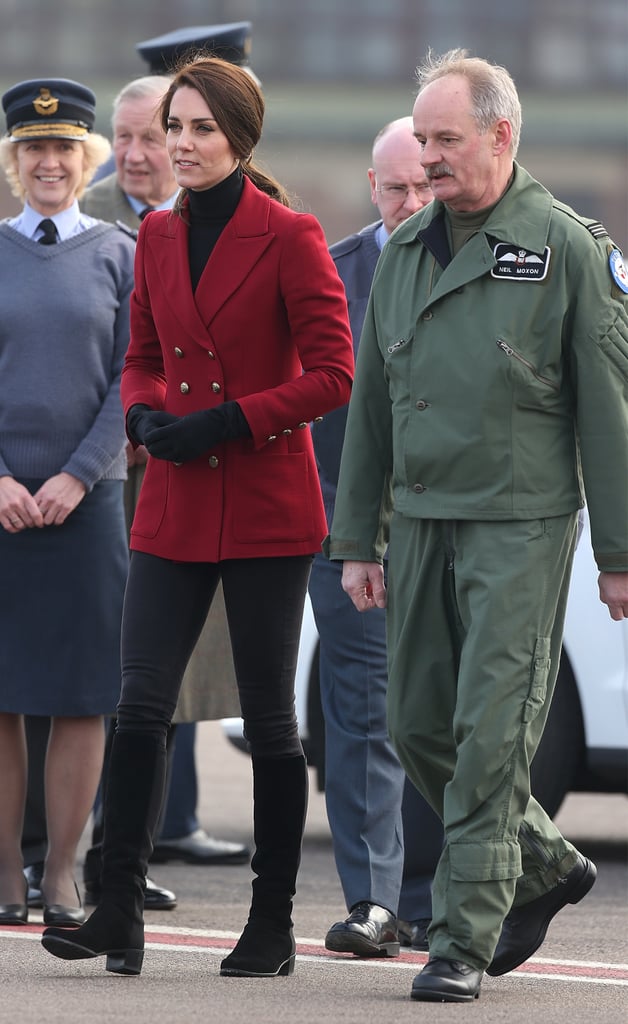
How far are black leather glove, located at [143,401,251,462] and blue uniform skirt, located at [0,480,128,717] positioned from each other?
4.29 feet

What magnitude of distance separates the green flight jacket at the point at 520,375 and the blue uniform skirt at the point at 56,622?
1542mm

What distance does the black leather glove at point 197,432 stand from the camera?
5.18 meters

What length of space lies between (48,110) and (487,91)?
6.29 feet

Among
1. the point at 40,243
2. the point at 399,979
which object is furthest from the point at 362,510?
the point at 40,243

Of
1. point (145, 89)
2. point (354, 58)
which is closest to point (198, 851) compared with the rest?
point (145, 89)

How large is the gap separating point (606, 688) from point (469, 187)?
10.3 feet

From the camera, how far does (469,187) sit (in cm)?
512

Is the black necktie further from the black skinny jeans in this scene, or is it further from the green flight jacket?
the green flight jacket

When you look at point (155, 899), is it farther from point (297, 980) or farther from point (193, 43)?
point (193, 43)

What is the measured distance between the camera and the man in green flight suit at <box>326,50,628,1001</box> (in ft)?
16.4

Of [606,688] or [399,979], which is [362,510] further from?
[606,688]

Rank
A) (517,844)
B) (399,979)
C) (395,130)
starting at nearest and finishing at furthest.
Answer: (517,844) → (399,979) → (395,130)

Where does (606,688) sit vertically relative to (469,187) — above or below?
below

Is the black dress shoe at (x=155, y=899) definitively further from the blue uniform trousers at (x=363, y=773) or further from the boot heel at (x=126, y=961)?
the boot heel at (x=126, y=961)
